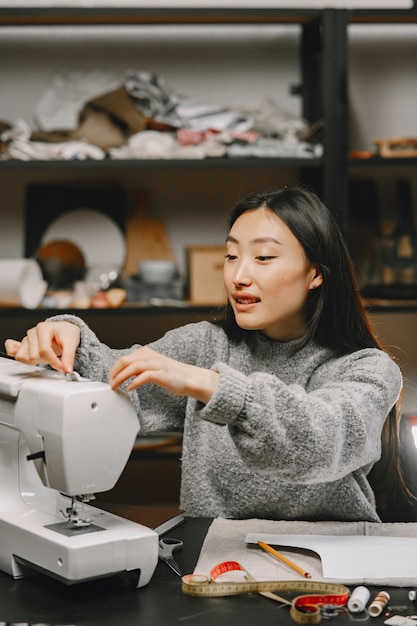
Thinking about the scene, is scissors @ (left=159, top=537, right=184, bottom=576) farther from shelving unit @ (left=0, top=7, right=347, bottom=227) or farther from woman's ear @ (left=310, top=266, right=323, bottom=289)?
shelving unit @ (left=0, top=7, right=347, bottom=227)

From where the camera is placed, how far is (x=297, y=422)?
1.24 meters

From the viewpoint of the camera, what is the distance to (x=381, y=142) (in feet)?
9.57

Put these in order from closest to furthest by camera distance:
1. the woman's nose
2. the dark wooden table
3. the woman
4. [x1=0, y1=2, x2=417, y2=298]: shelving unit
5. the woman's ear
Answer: the dark wooden table < the woman < the woman's nose < the woman's ear < [x1=0, y1=2, x2=417, y2=298]: shelving unit

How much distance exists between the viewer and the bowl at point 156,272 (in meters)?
2.94

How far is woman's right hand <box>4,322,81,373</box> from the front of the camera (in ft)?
4.79

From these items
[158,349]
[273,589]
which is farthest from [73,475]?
[158,349]

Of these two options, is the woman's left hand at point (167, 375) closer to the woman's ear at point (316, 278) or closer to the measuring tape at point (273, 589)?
the measuring tape at point (273, 589)

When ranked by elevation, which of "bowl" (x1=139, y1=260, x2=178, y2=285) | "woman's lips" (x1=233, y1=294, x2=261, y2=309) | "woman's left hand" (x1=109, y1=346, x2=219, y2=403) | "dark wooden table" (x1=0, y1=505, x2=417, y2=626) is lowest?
"dark wooden table" (x1=0, y1=505, x2=417, y2=626)

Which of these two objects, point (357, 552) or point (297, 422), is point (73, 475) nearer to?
point (297, 422)

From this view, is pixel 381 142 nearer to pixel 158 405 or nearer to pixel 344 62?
pixel 344 62

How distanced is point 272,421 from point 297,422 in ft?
0.16

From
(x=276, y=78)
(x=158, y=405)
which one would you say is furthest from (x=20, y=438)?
(x=276, y=78)

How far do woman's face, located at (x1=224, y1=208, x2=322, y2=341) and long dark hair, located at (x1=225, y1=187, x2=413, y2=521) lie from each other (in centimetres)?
3

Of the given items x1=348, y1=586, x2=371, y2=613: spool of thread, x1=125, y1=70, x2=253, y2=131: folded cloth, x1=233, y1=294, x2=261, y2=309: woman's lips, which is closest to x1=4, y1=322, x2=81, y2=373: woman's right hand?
x1=233, y1=294, x2=261, y2=309: woman's lips
